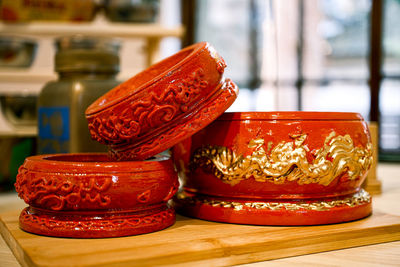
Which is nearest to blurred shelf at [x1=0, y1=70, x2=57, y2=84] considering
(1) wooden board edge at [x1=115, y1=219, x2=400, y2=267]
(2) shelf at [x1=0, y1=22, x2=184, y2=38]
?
(2) shelf at [x1=0, y1=22, x2=184, y2=38]

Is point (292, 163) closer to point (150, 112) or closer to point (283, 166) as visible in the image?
point (283, 166)

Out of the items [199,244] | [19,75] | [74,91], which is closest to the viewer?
[199,244]

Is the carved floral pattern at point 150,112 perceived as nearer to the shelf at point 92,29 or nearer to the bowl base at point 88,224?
the bowl base at point 88,224

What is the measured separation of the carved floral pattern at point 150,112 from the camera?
1.89ft

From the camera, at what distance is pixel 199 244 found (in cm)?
54

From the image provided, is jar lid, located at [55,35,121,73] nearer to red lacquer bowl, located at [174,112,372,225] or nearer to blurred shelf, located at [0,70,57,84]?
blurred shelf, located at [0,70,57,84]

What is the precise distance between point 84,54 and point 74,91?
0.10 metres

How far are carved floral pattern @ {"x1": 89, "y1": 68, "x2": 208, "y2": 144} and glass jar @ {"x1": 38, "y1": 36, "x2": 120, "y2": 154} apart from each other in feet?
1.03

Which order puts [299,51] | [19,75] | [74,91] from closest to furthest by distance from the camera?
[74,91] → [19,75] → [299,51]

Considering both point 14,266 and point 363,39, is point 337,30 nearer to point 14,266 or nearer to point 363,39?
point 363,39

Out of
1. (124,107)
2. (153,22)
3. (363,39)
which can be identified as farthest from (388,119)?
(124,107)

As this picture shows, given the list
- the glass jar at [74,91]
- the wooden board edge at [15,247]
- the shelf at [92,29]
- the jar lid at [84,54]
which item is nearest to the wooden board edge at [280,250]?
the wooden board edge at [15,247]

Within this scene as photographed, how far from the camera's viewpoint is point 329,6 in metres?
2.52

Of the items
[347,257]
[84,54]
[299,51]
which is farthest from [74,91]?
[299,51]
